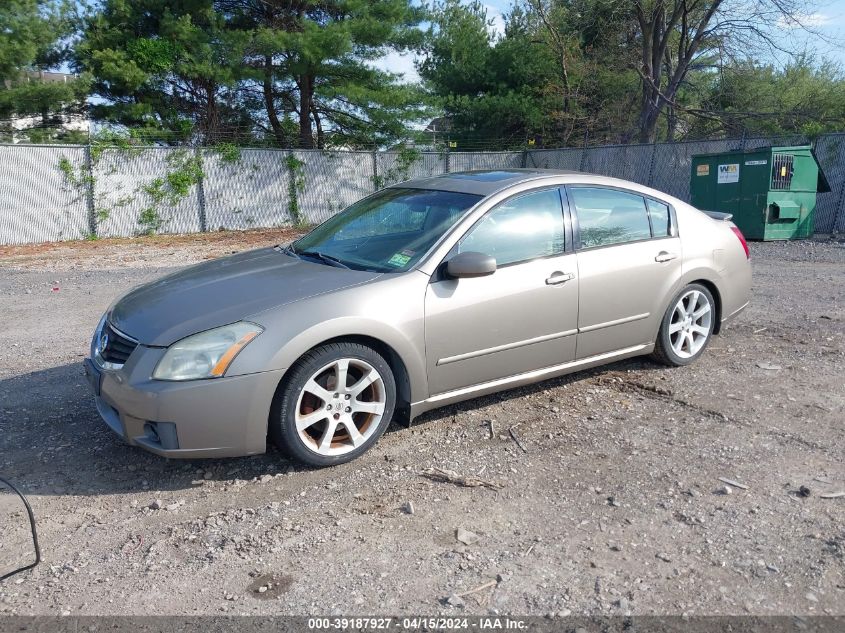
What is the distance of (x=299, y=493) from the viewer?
3604mm

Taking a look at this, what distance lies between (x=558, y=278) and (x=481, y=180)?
0.89 meters

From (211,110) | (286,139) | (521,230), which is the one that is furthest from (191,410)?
(286,139)

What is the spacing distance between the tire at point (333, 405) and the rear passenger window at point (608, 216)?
1817 millimetres

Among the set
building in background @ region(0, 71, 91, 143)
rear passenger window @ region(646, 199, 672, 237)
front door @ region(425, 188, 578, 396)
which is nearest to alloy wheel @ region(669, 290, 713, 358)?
rear passenger window @ region(646, 199, 672, 237)

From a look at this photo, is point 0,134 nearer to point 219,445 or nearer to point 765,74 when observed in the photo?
point 219,445

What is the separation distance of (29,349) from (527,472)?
4.79m

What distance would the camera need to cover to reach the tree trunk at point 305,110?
74.3ft

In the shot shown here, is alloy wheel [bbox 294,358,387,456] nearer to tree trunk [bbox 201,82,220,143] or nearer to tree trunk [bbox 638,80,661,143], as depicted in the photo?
tree trunk [bbox 201,82,220,143]

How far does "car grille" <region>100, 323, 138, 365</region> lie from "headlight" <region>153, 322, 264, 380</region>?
29 centimetres

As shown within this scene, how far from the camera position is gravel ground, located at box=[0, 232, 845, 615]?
2.77 meters

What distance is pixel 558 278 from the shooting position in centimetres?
457

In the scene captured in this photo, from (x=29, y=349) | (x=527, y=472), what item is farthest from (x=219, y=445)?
(x=29, y=349)

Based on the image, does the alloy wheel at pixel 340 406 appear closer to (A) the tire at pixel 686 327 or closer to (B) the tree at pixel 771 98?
(A) the tire at pixel 686 327

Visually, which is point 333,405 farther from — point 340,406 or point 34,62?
point 34,62
